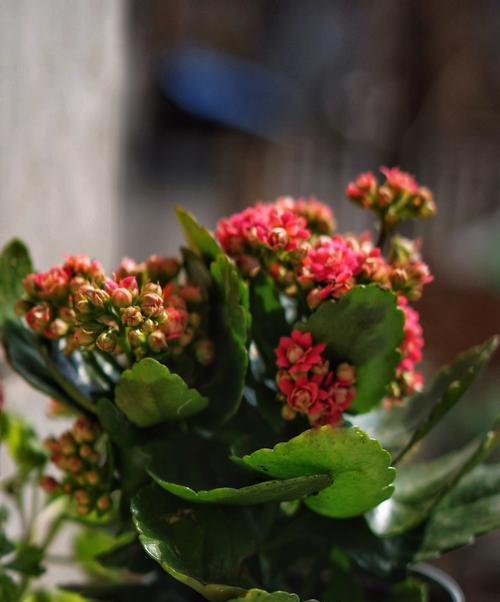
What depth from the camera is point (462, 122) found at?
4789 mm

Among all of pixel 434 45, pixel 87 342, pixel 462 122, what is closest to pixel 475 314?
pixel 87 342

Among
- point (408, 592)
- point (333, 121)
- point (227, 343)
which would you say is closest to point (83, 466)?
point (227, 343)

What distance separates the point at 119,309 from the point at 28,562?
0.21 metres

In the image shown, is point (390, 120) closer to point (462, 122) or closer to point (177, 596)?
point (462, 122)

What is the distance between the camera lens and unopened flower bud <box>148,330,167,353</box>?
469 mm

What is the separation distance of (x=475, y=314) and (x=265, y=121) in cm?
310

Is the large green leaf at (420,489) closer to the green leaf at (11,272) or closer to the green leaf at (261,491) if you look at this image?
the green leaf at (261,491)

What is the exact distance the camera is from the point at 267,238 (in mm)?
503

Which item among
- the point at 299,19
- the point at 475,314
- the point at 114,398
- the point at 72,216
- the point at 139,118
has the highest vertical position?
the point at 299,19

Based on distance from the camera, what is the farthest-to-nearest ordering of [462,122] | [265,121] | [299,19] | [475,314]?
[299,19]
[265,121]
[462,122]
[475,314]

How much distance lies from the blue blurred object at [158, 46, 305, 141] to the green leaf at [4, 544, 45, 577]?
460 centimetres

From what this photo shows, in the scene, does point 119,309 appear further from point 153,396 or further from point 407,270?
point 407,270

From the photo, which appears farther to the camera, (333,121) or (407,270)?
(333,121)

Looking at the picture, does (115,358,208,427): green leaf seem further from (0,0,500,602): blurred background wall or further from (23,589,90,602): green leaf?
(0,0,500,602): blurred background wall
